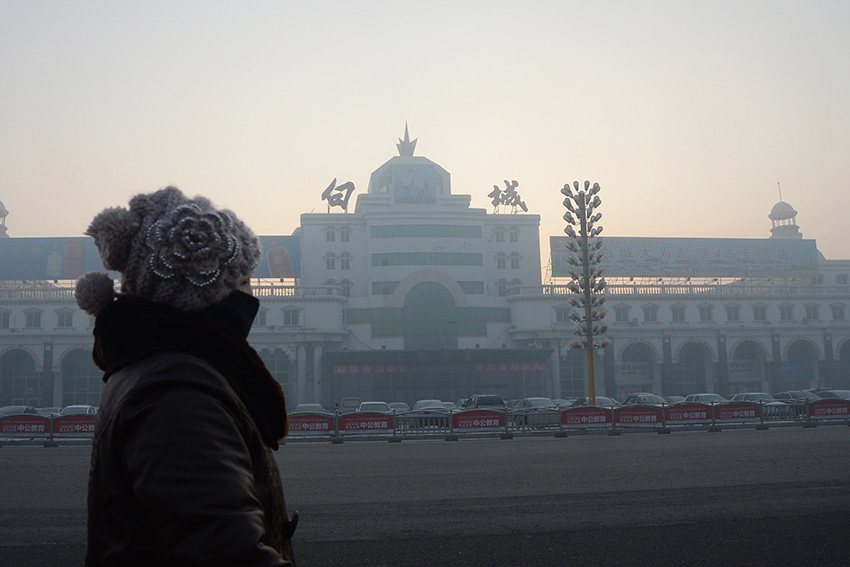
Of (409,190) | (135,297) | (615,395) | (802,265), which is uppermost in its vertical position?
(409,190)

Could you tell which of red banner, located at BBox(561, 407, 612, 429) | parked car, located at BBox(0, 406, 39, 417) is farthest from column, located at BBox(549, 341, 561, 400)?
parked car, located at BBox(0, 406, 39, 417)

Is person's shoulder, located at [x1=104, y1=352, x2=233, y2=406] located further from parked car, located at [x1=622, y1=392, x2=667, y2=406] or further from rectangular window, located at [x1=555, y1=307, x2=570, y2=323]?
rectangular window, located at [x1=555, y1=307, x2=570, y2=323]

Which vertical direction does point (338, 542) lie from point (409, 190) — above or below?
below

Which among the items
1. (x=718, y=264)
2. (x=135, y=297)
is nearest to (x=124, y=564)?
(x=135, y=297)

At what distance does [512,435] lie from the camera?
78.9 ft

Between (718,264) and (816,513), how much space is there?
57.4 meters

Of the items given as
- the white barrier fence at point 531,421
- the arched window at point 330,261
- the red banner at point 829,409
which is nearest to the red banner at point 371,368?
the arched window at point 330,261

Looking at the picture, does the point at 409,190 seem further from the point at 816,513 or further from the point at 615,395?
the point at 816,513

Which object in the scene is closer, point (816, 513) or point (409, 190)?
point (816, 513)

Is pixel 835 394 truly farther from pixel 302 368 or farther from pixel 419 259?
pixel 302 368

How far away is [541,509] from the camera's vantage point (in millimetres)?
8570

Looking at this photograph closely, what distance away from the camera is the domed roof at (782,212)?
7481 centimetres

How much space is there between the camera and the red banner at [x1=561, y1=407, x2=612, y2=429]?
2475 centimetres

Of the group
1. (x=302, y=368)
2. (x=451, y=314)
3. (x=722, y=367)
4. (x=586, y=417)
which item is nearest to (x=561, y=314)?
(x=451, y=314)
